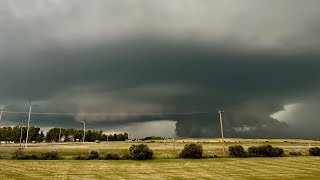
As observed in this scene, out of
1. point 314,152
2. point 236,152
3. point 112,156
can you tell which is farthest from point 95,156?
point 314,152

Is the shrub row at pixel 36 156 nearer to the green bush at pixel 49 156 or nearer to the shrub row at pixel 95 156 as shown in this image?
the green bush at pixel 49 156

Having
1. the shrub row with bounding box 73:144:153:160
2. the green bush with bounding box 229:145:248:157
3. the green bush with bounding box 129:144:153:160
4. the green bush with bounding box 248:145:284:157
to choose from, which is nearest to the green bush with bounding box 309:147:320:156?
the green bush with bounding box 248:145:284:157

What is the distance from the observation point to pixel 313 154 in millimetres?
79000

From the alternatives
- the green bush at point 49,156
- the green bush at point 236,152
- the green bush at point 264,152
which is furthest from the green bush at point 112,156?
the green bush at point 264,152

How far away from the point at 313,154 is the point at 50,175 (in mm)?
62436

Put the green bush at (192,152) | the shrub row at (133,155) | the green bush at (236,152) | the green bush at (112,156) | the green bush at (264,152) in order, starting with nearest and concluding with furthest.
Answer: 1. the shrub row at (133,155)
2. the green bush at (112,156)
3. the green bush at (192,152)
4. the green bush at (236,152)
5. the green bush at (264,152)

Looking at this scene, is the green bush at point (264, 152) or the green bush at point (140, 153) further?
the green bush at point (264, 152)

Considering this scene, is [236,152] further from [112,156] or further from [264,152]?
[112,156]

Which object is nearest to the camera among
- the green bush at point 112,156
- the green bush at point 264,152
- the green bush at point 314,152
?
the green bush at point 112,156

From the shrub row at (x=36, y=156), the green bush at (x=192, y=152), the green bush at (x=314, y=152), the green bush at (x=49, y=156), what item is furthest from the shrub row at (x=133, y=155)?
the green bush at (x=314, y=152)

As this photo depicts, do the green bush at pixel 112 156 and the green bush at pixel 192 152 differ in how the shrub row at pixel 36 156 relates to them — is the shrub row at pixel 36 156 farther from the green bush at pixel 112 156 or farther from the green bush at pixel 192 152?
the green bush at pixel 192 152

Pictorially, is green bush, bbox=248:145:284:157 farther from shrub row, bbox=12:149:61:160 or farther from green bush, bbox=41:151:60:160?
shrub row, bbox=12:149:61:160

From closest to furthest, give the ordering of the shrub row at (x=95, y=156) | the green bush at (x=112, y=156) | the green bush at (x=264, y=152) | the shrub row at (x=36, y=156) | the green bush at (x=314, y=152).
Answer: the shrub row at (x=36, y=156)
the shrub row at (x=95, y=156)
the green bush at (x=112, y=156)
the green bush at (x=264, y=152)
the green bush at (x=314, y=152)

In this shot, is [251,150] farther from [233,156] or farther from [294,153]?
[294,153]
